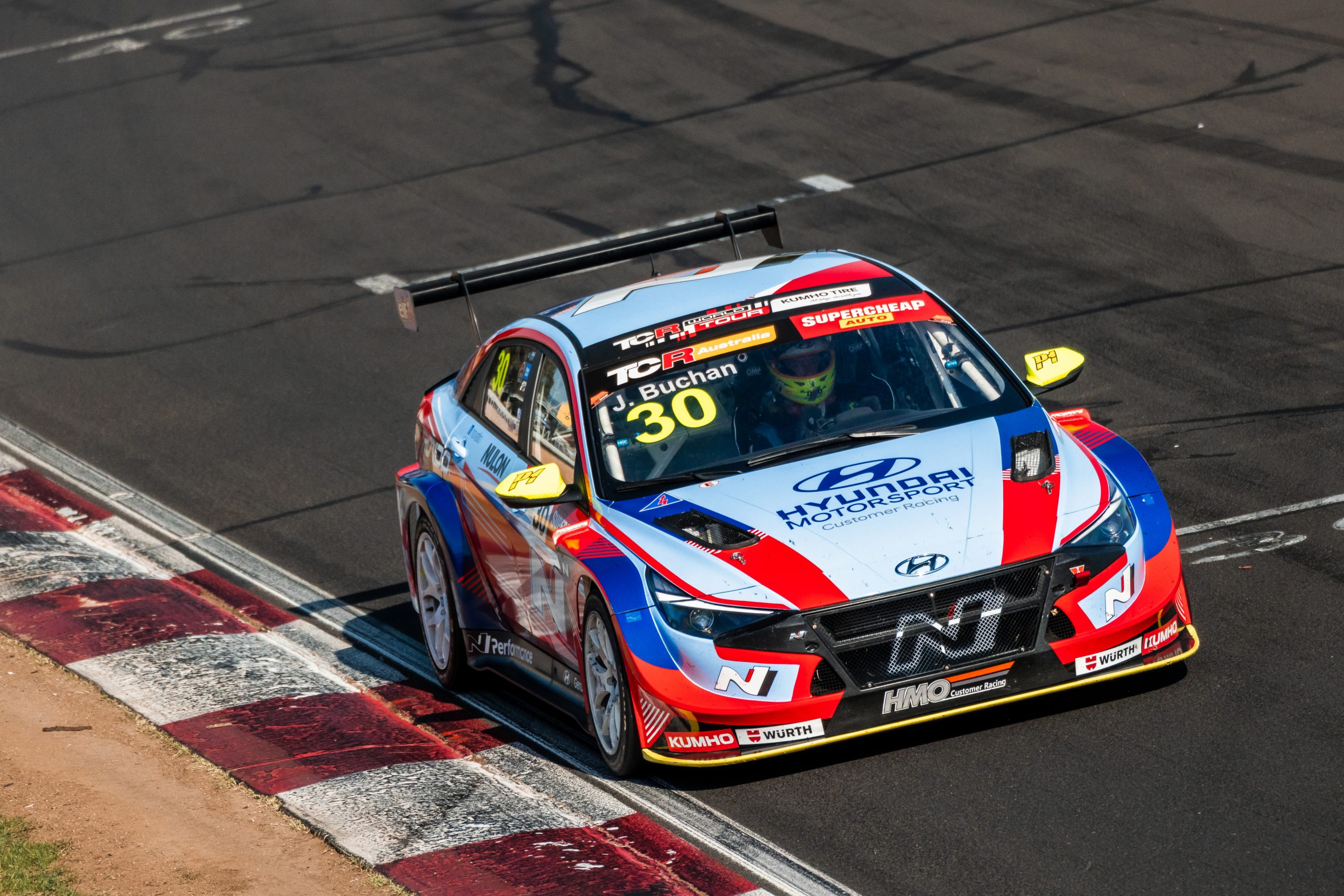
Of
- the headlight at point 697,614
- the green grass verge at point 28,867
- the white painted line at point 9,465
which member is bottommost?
the white painted line at point 9,465

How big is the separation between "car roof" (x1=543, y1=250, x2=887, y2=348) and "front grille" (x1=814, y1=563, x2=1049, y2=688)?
192cm

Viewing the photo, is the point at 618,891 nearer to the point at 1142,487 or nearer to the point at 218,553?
the point at 1142,487

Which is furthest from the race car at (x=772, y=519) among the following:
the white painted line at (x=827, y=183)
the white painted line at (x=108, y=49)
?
the white painted line at (x=108, y=49)

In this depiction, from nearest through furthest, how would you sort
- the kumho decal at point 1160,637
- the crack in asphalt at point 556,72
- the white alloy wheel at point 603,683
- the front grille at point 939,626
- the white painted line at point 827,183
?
the front grille at point 939,626 < the kumho decal at point 1160,637 < the white alloy wheel at point 603,683 < the white painted line at point 827,183 < the crack in asphalt at point 556,72

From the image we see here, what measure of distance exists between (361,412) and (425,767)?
5775 millimetres

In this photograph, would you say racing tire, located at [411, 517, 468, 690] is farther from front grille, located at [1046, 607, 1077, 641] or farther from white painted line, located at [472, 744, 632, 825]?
front grille, located at [1046, 607, 1077, 641]

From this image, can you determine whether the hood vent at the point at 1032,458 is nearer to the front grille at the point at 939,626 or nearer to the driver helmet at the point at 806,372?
the front grille at the point at 939,626

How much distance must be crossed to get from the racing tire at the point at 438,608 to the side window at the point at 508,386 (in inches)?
24.5

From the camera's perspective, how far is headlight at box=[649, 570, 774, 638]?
21.5 ft

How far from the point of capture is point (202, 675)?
8.76m

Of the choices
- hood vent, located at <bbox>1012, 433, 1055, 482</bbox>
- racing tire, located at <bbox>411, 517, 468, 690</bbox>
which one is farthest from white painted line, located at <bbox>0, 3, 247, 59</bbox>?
hood vent, located at <bbox>1012, 433, 1055, 482</bbox>

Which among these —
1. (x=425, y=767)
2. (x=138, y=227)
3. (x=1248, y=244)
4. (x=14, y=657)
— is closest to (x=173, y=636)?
(x=14, y=657)

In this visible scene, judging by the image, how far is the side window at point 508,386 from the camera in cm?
837

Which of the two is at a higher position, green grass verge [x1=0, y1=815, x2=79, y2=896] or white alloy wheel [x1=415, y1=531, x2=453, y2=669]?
green grass verge [x1=0, y1=815, x2=79, y2=896]
